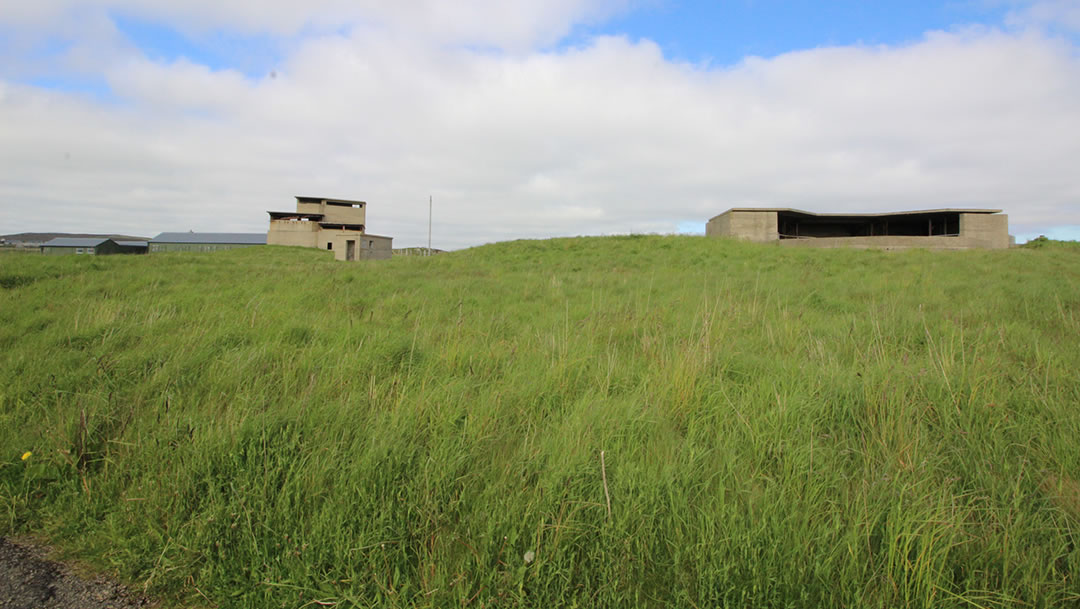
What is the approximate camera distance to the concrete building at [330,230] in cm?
4547

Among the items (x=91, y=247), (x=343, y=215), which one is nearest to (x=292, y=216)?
(x=343, y=215)

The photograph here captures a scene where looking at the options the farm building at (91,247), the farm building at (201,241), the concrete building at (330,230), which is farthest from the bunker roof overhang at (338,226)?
the farm building at (91,247)

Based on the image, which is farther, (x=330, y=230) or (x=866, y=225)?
(x=330, y=230)

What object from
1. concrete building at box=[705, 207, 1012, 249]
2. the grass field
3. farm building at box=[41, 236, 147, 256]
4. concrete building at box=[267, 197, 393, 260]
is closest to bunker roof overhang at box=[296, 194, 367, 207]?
concrete building at box=[267, 197, 393, 260]

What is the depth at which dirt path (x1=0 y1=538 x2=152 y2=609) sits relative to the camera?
1699 millimetres

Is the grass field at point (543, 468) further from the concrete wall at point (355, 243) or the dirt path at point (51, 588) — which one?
the concrete wall at point (355, 243)

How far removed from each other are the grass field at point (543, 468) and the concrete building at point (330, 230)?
4385 cm

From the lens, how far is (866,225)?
29422 millimetres

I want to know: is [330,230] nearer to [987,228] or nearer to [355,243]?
[355,243]

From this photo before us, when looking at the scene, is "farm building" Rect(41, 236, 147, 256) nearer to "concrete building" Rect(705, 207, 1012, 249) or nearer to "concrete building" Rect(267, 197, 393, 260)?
"concrete building" Rect(267, 197, 393, 260)

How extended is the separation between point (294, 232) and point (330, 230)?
15.3ft

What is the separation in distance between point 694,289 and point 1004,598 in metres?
6.87

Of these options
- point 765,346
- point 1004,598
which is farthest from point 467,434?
point 765,346

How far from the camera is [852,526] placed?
5.81 ft
